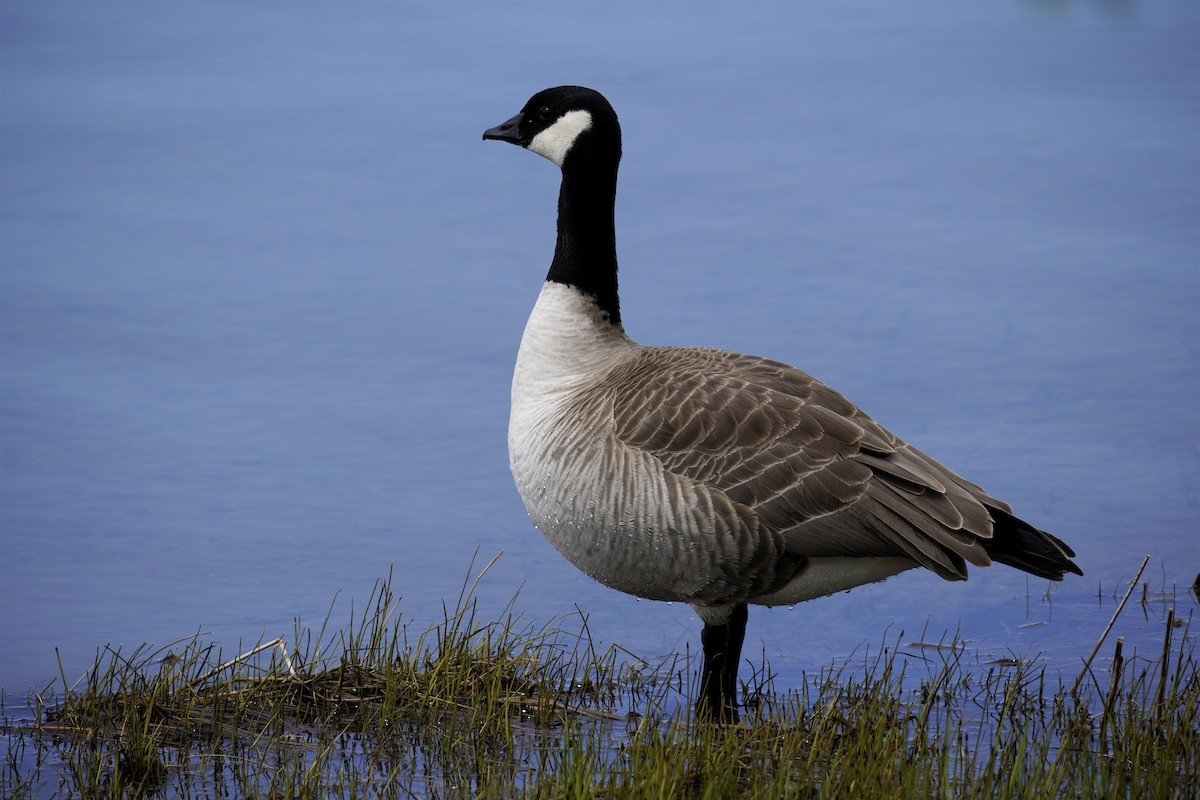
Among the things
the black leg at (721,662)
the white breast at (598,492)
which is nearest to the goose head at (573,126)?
the white breast at (598,492)

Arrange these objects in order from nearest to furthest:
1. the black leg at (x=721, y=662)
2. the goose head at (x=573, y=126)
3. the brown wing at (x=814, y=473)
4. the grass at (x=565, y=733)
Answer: the grass at (x=565, y=733) → the brown wing at (x=814, y=473) → the black leg at (x=721, y=662) → the goose head at (x=573, y=126)

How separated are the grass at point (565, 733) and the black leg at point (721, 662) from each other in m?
0.17

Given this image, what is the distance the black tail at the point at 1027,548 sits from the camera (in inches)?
228

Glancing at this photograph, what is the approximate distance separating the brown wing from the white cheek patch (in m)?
1.21

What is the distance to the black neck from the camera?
21.5 ft

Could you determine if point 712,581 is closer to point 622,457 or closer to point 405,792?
point 622,457

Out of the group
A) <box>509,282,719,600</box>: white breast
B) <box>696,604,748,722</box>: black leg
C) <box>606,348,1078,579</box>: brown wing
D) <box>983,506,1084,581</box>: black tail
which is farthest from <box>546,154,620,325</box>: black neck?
<box>983,506,1084,581</box>: black tail

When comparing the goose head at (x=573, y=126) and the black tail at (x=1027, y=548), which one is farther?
the goose head at (x=573, y=126)

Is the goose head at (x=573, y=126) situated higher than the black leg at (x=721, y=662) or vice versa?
the goose head at (x=573, y=126)

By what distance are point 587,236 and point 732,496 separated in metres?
1.44

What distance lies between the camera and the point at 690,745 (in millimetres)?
5184

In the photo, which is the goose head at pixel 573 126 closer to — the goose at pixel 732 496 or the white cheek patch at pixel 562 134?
the white cheek patch at pixel 562 134

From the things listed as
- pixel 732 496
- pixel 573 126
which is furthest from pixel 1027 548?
pixel 573 126

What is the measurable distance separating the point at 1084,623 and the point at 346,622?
3420mm
